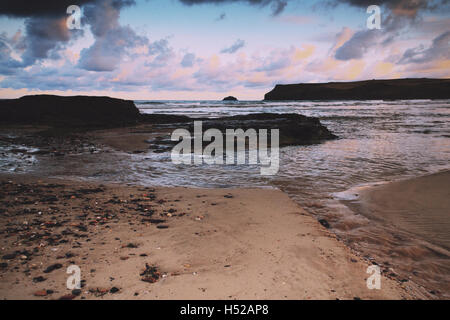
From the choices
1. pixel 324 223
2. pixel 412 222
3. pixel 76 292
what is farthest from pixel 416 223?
pixel 76 292

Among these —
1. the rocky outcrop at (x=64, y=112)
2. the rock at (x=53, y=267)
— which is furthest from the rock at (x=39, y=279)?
the rocky outcrop at (x=64, y=112)

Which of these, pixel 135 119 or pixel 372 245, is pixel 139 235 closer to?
pixel 372 245

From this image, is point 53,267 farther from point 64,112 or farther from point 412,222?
point 64,112

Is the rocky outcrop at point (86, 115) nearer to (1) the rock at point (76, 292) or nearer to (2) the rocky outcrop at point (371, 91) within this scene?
(1) the rock at point (76, 292)

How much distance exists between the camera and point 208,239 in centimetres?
397

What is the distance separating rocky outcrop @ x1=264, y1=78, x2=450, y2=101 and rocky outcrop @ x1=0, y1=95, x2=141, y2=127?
336 ft

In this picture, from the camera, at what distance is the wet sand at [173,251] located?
285 cm

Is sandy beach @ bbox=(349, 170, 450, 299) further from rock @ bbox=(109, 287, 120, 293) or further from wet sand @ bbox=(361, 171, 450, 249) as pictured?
rock @ bbox=(109, 287, 120, 293)

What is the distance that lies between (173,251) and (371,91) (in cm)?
12764

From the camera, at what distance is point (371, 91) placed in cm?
11350

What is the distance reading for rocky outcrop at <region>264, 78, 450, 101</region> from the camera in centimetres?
10181

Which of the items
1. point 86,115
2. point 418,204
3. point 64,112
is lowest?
point 418,204

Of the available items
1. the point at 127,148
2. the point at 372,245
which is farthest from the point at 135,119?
the point at 372,245

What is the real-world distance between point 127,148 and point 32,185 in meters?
6.27
